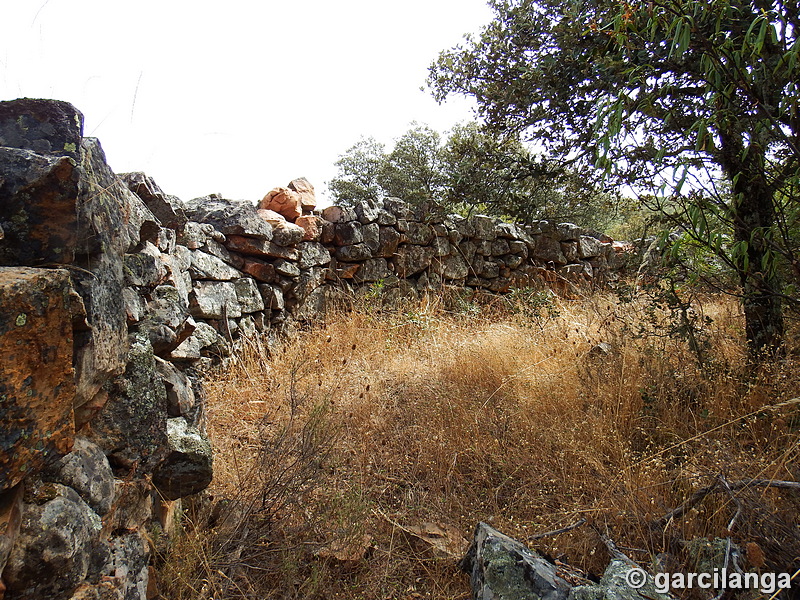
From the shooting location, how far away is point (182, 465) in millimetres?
2008

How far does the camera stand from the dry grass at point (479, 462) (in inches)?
82.6

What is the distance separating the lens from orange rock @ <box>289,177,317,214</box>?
6324 mm

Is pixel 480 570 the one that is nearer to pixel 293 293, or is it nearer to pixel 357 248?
pixel 293 293

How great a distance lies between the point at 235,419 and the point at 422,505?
65.3 inches

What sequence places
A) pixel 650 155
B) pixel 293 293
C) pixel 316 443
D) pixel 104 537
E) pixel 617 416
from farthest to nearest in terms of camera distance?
pixel 293 293 < pixel 650 155 < pixel 617 416 < pixel 316 443 < pixel 104 537

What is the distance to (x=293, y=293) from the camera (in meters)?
5.72

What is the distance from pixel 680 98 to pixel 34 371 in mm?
3943

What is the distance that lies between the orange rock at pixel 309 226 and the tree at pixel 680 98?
2.27m

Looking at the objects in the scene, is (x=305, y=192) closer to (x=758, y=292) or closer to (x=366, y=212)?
(x=366, y=212)

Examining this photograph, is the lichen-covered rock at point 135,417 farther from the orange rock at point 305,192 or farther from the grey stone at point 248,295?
the orange rock at point 305,192

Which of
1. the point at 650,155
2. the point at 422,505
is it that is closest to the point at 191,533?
the point at 422,505

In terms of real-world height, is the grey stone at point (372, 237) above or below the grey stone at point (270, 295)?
above

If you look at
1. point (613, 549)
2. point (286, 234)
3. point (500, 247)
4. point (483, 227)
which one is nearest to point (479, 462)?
point (613, 549)

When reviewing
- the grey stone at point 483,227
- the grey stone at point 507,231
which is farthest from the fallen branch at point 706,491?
the grey stone at point 507,231
